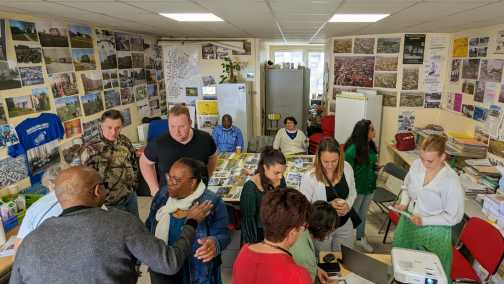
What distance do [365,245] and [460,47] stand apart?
3008mm

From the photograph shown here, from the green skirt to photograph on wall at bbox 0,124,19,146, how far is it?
3344 millimetres

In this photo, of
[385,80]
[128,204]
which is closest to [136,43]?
[128,204]

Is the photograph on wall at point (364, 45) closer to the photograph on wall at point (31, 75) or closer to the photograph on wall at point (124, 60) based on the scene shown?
the photograph on wall at point (124, 60)

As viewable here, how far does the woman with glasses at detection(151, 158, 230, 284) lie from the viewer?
1810 mm

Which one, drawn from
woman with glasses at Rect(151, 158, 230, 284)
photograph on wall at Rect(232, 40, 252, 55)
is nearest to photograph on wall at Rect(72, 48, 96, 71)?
woman with glasses at Rect(151, 158, 230, 284)

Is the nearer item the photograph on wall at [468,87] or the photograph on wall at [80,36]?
the photograph on wall at [80,36]

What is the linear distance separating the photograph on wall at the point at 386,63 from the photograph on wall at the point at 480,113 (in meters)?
1.57

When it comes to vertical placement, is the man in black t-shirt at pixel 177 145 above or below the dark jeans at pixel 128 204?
above

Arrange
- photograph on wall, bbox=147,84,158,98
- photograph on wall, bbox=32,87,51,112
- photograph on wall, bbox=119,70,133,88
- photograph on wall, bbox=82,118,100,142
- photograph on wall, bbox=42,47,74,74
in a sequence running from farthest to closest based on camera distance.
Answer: photograph on wall, bbox=147,84,158,98 → photograph on wall, bbox=119,70,133,88 → photograph on wall, bbox=82,118,100,142 → photograph on wall, bbox=42,47,74,74 → photograph on wall, bbox=32,87,51,112

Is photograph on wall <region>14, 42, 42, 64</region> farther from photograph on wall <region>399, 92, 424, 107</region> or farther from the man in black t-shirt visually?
photograph on wall <region>399, 92, 424, 107</region>

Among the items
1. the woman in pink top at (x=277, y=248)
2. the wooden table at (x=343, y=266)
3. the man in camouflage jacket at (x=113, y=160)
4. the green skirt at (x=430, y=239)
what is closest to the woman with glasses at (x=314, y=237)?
the wooden table at (x=343, y=266)

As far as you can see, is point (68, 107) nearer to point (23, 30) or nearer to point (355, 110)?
point (23, 30)

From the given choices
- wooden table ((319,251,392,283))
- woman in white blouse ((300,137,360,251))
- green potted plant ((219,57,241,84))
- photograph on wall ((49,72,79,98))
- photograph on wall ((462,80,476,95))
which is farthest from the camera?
green potted plant ((219,57,241,84))

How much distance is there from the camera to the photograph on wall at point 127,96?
4.90 meters
